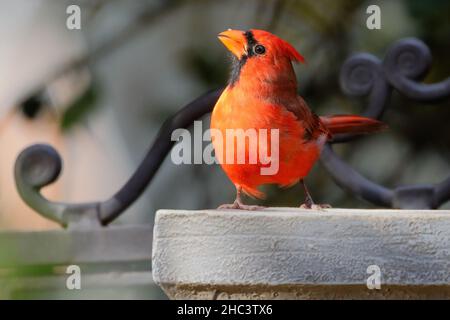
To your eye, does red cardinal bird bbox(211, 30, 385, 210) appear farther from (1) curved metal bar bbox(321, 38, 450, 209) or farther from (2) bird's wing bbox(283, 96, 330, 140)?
(1) curved metal bar bbox(321, 38, 450, 209)

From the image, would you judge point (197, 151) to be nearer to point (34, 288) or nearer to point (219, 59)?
point (34, 288)

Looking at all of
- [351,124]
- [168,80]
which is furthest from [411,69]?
[168,80]

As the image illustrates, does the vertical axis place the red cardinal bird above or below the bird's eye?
below

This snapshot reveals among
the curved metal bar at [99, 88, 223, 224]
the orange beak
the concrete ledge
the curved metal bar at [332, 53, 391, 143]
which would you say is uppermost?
the orange beak

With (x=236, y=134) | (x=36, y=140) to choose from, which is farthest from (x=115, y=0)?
(x=236, y=134)

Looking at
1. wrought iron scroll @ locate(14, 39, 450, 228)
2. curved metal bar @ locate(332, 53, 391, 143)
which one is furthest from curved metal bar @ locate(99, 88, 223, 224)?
curved metal bar @ locate(332, 53, 391, 143)

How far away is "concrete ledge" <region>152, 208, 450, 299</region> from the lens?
0.84m

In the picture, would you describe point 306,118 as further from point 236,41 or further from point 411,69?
point 411,69

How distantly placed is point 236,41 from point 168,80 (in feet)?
3.64

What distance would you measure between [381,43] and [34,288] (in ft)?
3.05

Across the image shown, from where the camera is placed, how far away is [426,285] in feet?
2.78

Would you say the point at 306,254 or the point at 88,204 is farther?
the point at 88,204

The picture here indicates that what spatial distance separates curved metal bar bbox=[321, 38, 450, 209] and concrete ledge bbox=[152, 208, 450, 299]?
1.36 ft

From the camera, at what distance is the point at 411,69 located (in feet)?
4.14
